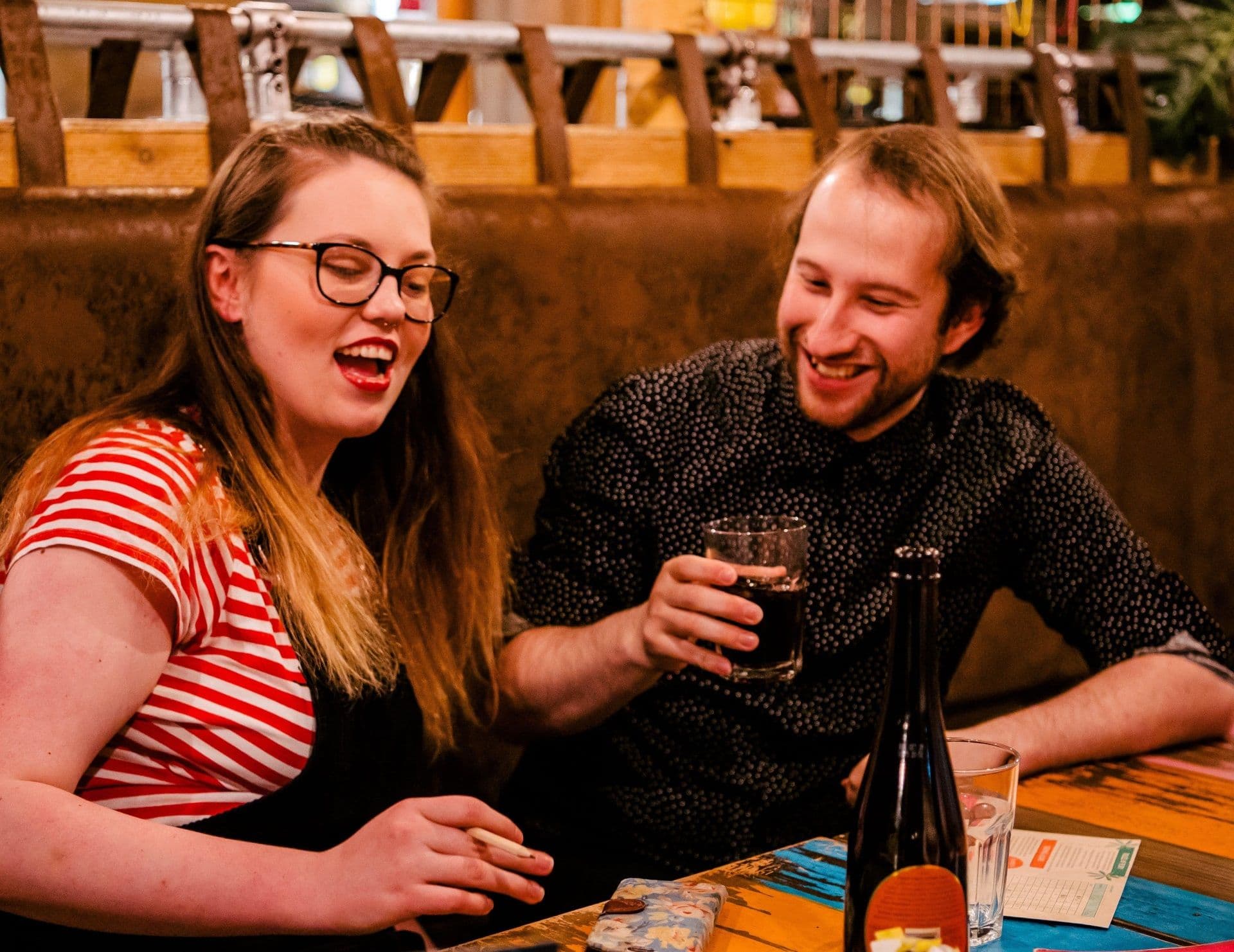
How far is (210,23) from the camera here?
1.90m

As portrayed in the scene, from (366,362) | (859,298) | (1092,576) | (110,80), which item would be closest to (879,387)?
(859,298)

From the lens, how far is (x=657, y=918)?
1104mm

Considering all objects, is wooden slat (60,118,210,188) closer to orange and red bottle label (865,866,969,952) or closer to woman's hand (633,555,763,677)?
woman's hand (633,555,763,677)

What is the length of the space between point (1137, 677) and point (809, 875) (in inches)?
28.0

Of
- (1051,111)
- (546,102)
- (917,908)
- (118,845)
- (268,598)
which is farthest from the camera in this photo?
(1051,111)

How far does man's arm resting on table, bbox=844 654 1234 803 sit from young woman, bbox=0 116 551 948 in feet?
2.23

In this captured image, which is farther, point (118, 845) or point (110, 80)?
point (110, 80)

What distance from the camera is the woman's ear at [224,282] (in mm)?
1546

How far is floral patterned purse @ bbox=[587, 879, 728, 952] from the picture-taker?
→ 1.06 m

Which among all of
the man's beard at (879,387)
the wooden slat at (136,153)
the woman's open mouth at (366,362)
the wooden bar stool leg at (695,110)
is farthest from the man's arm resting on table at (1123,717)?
the wooden slat at (136,153)

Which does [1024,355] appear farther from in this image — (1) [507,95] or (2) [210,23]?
(1) [507,95]

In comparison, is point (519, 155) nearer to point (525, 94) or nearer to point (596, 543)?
point (525, 94)

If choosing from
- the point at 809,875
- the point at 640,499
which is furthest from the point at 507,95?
the point at 809,875

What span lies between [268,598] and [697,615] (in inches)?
17.4
